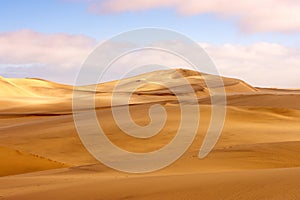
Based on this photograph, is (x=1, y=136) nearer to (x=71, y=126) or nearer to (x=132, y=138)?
(x=71, y=126)

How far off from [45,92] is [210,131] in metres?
68.3

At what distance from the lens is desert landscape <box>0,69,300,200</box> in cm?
545

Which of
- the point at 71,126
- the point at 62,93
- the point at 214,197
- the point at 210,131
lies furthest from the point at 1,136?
the point at 62,93

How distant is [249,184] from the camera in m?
5.32

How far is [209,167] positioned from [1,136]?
1277 centimetres

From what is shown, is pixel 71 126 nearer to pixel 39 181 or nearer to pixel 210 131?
pixel 210 131

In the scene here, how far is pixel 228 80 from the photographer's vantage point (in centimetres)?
8075

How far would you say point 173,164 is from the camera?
31.3 feet

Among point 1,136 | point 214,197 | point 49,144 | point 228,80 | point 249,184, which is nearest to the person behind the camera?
point 214,197

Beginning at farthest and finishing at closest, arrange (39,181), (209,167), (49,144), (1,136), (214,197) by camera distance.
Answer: (1,136) < (49,144) < (209,167) < (39,181) < (214,197)

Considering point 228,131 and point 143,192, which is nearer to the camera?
point 143,192

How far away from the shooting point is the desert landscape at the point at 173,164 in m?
5.45

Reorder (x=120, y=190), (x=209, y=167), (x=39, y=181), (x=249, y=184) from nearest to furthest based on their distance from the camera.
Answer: (x=249, y=184) < (x=120, y=190) < (x=39, y=181) < (x=209, y=167)

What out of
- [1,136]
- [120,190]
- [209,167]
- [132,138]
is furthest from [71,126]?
[120,190]
